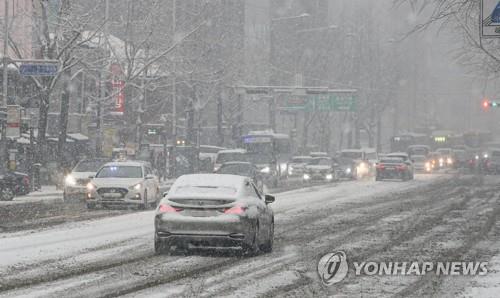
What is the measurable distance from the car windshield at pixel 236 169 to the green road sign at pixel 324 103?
39.9 metres

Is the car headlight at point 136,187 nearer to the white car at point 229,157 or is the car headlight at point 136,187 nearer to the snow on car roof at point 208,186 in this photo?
the snow on car roof at point 208,186

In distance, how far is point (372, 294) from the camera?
503 inches

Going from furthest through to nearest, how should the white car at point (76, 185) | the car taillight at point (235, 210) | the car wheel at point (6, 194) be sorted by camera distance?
1. the car wheel at point (6, 194)
2. the white car at point (76, 185)
3. the car taillight at point (235, 210)

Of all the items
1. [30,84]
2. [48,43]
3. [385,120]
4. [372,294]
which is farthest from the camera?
[385,120]

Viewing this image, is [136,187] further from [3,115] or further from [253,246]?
[253,246]

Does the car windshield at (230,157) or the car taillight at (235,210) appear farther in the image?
the car windshield at (230,157)

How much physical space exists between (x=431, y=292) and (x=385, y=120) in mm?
136661

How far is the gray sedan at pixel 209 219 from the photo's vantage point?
17.1 meters

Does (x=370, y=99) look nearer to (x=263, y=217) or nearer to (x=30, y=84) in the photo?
(x=30, y=84)

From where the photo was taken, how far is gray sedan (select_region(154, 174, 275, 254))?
17.1m

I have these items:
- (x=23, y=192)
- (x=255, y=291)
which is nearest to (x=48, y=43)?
(x=23, y=192)

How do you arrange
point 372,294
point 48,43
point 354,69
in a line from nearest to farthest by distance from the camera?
point 372,294, point 48,43, point 354,69

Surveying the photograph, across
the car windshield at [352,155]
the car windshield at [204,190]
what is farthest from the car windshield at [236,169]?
the car windshield at [352,155]

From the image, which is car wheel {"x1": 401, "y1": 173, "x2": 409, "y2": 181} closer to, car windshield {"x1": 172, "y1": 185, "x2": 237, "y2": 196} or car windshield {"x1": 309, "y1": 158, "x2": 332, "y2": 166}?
car windshield {"x1": 309, "y1": 158, "x2": 332, "y2": 166}
